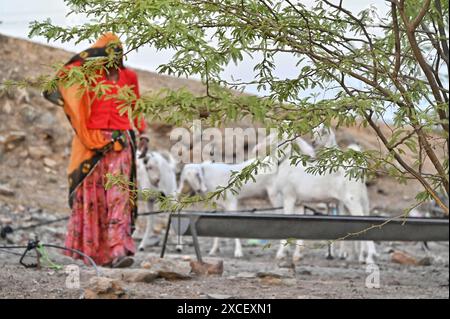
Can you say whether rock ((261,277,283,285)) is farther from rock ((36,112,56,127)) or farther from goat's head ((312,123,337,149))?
rock ((36,112,56,127))

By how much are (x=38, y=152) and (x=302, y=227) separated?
374 inches

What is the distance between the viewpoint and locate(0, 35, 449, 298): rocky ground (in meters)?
5.34

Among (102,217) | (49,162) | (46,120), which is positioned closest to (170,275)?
(102,217)

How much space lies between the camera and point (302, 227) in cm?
599

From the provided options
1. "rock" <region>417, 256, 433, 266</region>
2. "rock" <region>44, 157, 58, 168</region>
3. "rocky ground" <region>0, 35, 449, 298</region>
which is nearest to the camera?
"rocky ground" <region>0, 35, 449, 298</region>

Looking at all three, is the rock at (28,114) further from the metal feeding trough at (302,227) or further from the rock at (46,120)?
the metal feeding trough at (302,227)

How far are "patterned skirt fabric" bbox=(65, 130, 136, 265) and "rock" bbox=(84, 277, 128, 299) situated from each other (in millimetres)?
1604

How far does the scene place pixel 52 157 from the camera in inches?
585

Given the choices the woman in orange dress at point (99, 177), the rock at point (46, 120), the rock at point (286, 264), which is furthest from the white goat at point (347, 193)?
the rock at point (46, 120)

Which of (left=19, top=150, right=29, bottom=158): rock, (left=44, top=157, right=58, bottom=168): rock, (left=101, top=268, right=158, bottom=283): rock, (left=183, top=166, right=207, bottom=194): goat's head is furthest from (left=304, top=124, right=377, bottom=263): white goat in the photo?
(left=19, top=150, right=29, bottom=158): rock

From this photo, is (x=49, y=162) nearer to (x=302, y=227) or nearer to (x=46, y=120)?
(x=46, y=120)

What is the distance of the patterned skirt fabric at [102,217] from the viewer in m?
6.38
